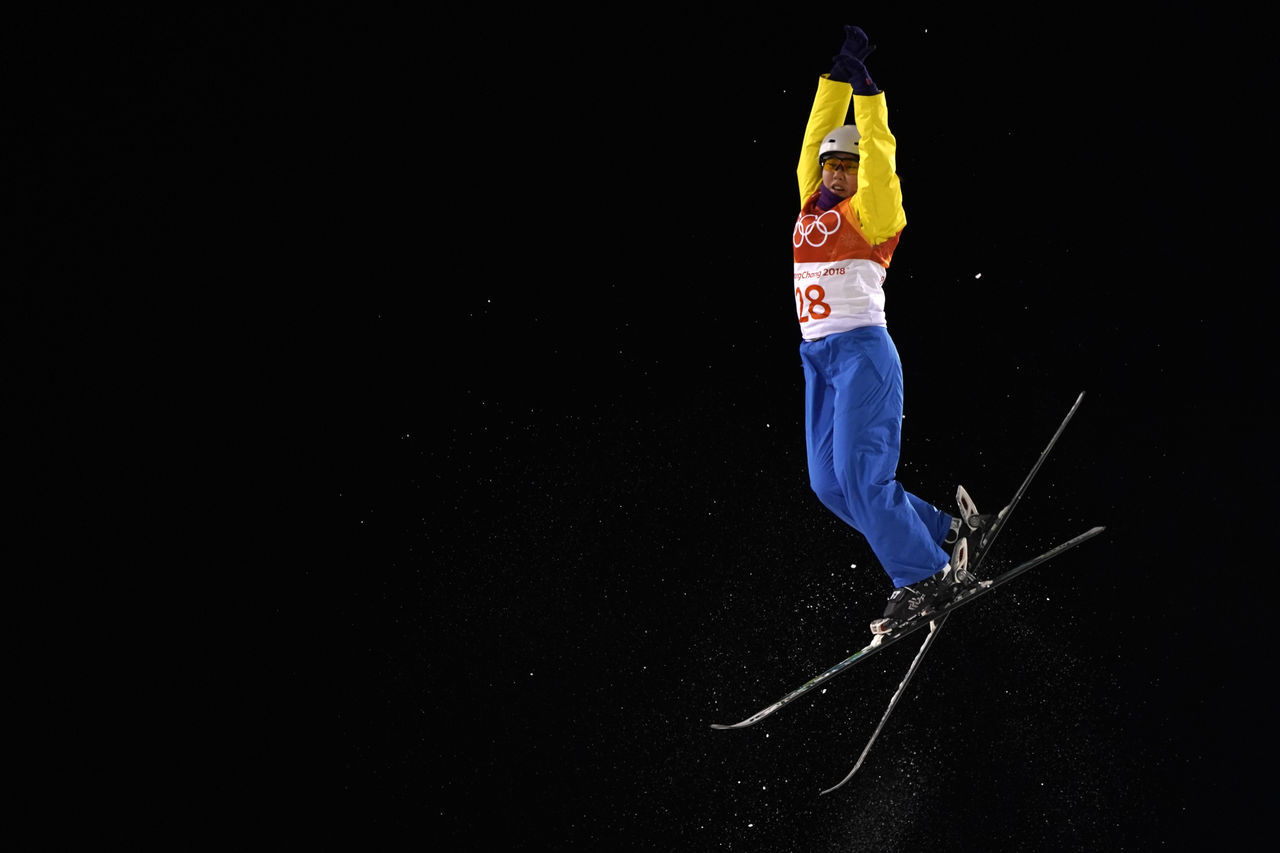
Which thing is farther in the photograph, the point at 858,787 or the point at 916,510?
the point at 858,787

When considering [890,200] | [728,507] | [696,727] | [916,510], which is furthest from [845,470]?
[696,727]

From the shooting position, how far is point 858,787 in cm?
498

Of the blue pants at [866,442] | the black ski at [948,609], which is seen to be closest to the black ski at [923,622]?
the black ski at [948,609]

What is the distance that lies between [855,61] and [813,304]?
26.9 inches

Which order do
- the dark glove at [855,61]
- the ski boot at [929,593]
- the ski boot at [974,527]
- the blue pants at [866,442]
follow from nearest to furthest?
the dark glove at [855,61]
the blue pants at [866,442]
the ski boot at [929,593]
the ski boot at [974,527]

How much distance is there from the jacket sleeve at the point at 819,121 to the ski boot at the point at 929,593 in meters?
1.15

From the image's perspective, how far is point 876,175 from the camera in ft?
12.1

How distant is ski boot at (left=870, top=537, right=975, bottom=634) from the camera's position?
13.0ft

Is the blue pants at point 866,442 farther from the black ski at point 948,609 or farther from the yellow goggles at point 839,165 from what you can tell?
the yellow goggles at point 839,165

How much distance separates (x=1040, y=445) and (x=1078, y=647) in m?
0.78

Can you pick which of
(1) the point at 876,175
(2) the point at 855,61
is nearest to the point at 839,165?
(1) the point at 876,175

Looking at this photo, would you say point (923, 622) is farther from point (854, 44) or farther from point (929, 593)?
point (854, 44)

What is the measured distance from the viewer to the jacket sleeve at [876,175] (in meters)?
3.62

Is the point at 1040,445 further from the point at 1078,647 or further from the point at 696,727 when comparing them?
the point at 696,727
